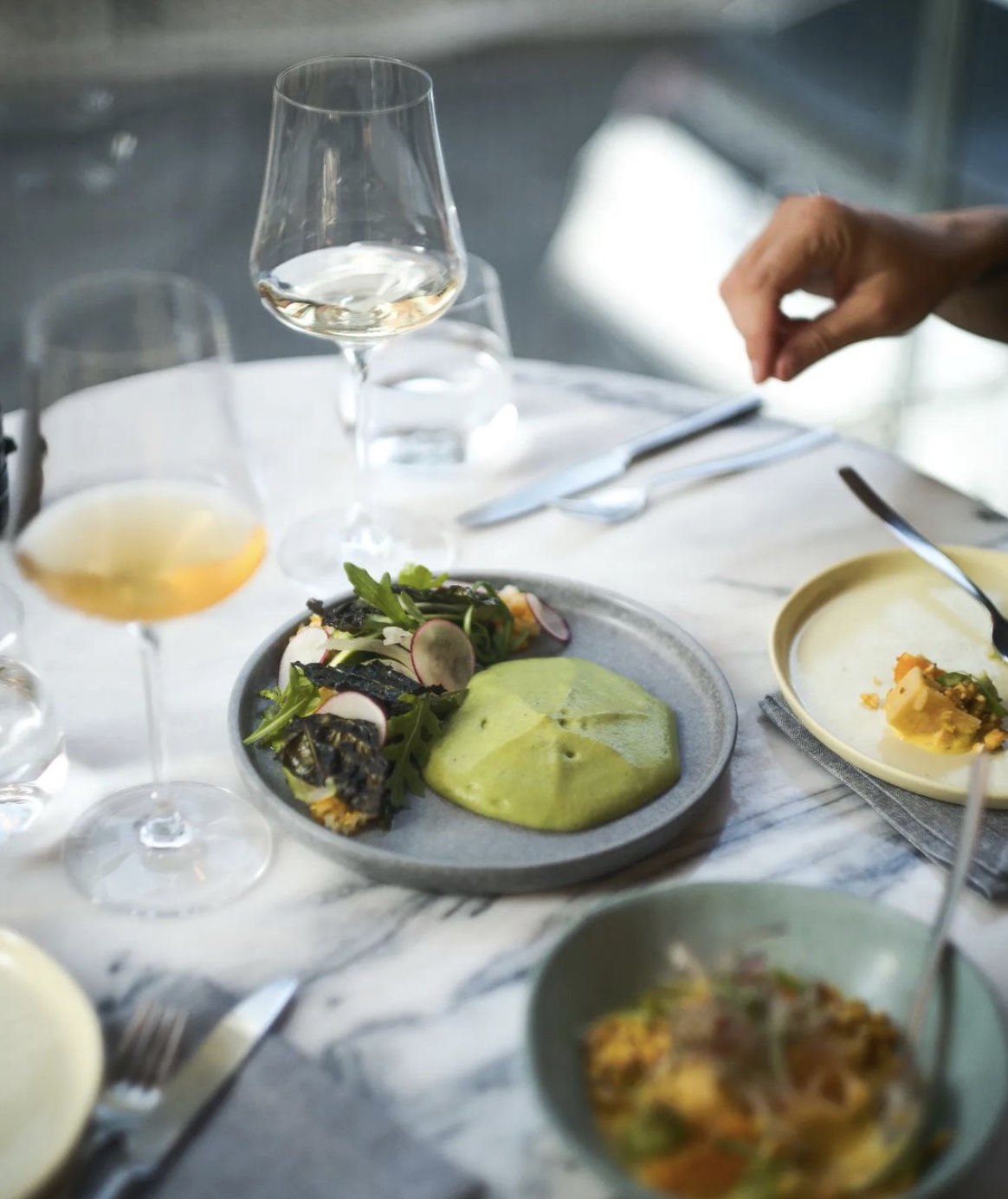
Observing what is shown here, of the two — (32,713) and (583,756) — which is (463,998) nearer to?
(583,756)

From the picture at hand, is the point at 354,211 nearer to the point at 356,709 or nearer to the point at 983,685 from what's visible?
the point at 356,709

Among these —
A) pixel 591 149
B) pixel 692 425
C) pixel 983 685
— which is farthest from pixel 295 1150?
pixel 591 149

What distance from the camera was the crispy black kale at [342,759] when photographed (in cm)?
109

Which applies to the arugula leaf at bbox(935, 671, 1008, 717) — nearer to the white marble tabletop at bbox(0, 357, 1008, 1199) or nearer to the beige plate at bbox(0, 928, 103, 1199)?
the white marble tabletop at bbox(0, 357, 1008, 1199)

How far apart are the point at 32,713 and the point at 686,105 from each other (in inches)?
168

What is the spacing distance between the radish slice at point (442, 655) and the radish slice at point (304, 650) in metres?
0.08

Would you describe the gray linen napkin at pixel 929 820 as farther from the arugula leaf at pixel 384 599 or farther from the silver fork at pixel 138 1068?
the silver fork at pixel 138 1068

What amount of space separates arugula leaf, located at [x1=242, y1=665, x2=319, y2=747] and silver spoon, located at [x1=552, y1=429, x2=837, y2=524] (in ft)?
1.63

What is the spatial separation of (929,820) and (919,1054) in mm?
279

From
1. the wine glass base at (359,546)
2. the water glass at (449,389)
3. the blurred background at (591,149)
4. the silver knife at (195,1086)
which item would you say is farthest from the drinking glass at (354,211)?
the blurred background at (591,149)

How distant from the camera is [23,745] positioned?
1.18m

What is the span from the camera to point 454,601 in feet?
4.26

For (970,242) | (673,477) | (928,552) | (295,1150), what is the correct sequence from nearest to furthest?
(295,1150)
(928,552)
(673,477)
(970,242)

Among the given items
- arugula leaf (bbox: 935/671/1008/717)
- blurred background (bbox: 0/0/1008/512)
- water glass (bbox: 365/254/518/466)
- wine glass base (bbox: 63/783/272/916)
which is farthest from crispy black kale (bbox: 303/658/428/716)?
blurred background (bbox: 0/0/1008/512)
